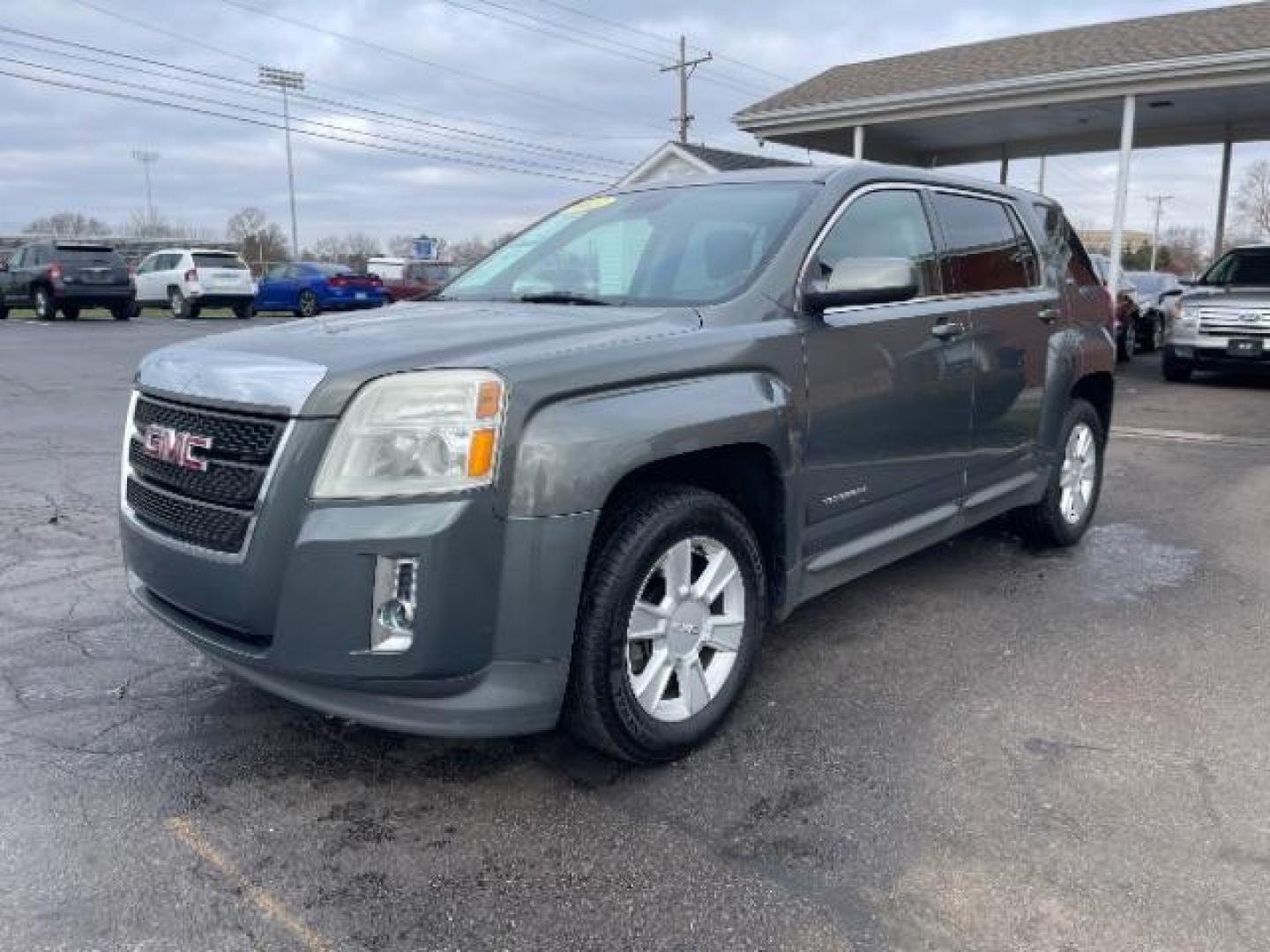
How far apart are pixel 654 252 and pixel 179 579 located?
1976 millimetres

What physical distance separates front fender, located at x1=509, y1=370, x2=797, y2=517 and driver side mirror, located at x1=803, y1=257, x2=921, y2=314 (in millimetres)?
350

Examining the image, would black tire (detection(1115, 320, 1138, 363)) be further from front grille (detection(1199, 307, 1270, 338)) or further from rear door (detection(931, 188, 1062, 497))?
rear door (detection(931, 188, 1062, 497))

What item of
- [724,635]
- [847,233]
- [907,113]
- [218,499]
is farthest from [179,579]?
[907,113]

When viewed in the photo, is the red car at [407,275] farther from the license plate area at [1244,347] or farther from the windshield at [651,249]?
the windshield at [651,249]

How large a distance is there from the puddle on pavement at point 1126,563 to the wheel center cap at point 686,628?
7.88ft

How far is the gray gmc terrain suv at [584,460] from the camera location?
101 inches

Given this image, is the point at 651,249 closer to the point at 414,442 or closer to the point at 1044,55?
the point at 414,442

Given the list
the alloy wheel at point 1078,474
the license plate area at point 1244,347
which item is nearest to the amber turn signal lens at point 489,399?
the alloy wheel at point 1078,474

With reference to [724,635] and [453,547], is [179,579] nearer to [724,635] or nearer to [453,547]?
[453,547]

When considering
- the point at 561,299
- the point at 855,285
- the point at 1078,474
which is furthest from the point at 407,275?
the point at 855,285

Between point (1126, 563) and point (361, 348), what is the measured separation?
418 cm

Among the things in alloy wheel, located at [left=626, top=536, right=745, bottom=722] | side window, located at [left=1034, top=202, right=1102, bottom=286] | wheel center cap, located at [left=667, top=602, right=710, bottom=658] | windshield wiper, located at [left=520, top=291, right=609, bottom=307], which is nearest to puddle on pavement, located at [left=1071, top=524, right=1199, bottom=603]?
side window, located at [left=1034, top=202, right=1102, bottom=286]

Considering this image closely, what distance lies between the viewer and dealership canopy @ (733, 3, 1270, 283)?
13.6 meters

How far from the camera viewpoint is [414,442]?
259 cm
